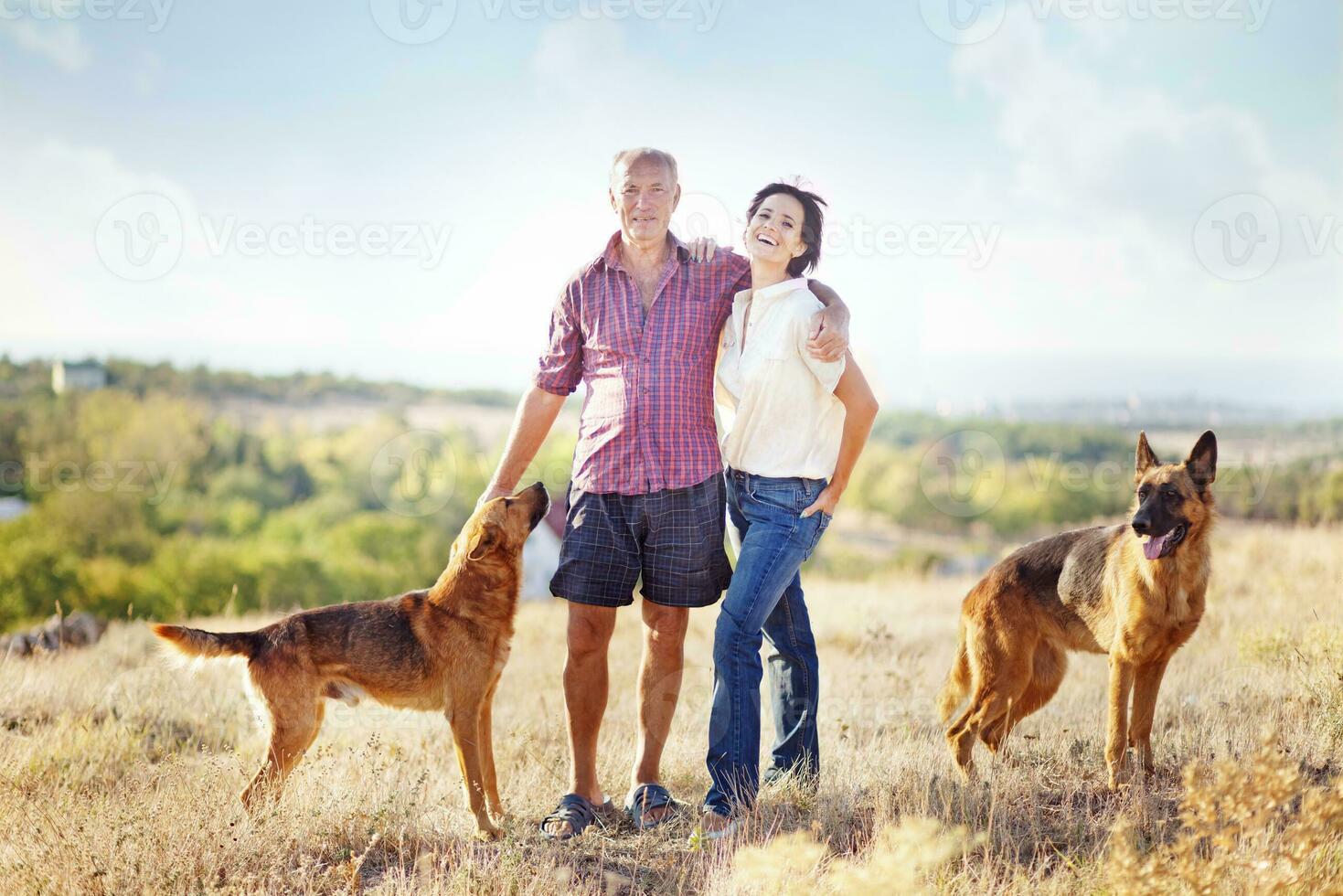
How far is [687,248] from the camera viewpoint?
4750 millimetres

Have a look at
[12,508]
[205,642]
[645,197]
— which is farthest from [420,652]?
[12,508]

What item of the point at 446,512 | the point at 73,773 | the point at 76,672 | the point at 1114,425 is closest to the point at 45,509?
the point at 446,512

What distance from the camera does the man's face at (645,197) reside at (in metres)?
4.62

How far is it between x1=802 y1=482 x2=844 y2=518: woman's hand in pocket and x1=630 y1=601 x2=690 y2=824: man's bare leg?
31.6 inches

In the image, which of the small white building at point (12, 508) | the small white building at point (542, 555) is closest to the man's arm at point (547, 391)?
the small white building at point (542, 555)

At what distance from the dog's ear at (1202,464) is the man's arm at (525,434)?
3.28 metres

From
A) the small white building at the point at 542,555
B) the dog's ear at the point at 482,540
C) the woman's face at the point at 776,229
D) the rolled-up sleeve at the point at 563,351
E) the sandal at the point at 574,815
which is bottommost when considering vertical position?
the small white building at the point at 542,555

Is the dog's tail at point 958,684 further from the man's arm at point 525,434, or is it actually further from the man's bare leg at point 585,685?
the man's arm at point 525,434

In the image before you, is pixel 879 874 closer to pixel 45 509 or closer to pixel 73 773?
pixel 73 773

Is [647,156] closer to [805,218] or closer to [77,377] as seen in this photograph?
[805,218]

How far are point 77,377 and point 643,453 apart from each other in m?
64.0

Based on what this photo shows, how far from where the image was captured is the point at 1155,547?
16.3 ft

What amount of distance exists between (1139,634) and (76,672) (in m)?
7.79

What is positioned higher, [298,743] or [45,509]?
[298,743]
